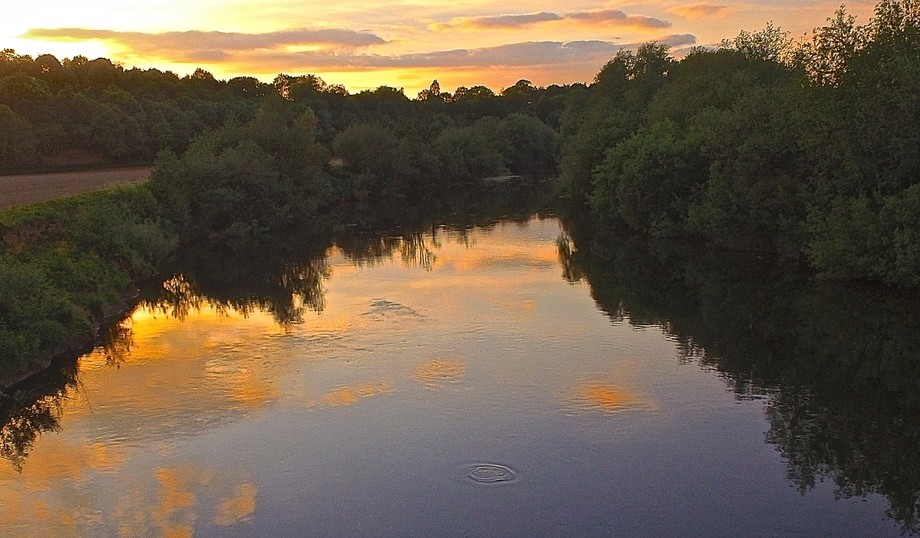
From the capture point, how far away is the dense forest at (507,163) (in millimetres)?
25766

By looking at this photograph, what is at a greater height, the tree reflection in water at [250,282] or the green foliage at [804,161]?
the green foliage at [804,161]

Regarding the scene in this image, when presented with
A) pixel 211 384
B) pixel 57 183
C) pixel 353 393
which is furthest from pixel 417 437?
pixel 57 183

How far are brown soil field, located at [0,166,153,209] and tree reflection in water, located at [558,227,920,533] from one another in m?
23.4

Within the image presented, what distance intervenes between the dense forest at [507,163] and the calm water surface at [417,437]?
4644 millimetres

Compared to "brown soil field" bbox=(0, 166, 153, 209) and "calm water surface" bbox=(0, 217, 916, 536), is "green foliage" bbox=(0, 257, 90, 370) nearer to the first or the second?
"calm water surface" bbox=(0, 217, 916, 536)

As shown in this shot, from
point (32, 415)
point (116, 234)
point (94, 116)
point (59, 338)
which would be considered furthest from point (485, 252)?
point (94, 116)

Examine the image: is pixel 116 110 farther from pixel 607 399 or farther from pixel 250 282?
pixel 607 399

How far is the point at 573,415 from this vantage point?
654 inches

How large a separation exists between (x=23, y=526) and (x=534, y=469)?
804 cm

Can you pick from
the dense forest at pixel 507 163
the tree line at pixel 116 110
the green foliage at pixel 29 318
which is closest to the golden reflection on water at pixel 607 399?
the dense forest at pixel 507 163

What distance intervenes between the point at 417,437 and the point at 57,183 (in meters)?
38.7

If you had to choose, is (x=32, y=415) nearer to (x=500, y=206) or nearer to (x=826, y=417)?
(x=826, y=417)

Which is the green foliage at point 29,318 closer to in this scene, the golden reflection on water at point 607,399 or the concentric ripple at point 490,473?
the concentric ripple at point 490,473

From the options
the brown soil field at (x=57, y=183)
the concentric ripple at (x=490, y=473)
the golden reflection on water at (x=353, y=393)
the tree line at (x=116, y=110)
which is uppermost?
the tree line at (x=116, y=110)
